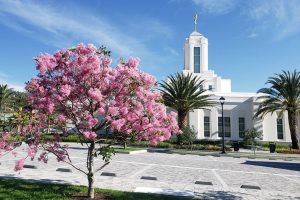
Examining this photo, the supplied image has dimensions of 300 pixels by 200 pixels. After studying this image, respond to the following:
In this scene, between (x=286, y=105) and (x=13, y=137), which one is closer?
(x=13, y=137)

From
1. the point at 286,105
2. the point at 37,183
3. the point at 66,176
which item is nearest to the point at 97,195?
the point at 37,183

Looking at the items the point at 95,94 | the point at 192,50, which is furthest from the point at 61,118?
the point at 192,50

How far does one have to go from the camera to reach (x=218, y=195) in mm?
10500

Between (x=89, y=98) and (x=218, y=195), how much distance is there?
17.4 ft

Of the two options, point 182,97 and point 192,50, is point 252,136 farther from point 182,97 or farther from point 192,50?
point 192,50

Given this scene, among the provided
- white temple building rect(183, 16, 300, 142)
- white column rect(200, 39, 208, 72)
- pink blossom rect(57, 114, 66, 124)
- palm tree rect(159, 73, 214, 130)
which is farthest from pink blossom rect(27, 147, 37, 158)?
white column rect(200, 39, 208, 72)

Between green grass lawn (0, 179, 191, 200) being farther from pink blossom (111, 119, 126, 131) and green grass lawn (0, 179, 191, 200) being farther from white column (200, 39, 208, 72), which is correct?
white column (200, 39, 208, 72)

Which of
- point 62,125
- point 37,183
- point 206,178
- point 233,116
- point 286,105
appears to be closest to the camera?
point 62,125

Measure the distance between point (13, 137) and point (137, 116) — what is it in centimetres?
346

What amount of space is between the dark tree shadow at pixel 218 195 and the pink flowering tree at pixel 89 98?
270 centimetres

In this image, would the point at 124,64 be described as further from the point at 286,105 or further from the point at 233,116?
the point at 233,116

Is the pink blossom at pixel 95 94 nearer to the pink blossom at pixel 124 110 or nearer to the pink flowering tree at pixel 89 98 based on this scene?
the pink flowering tree at pixel 89 98

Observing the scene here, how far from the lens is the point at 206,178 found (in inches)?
563

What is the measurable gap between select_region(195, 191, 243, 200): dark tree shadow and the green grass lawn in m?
1.03
